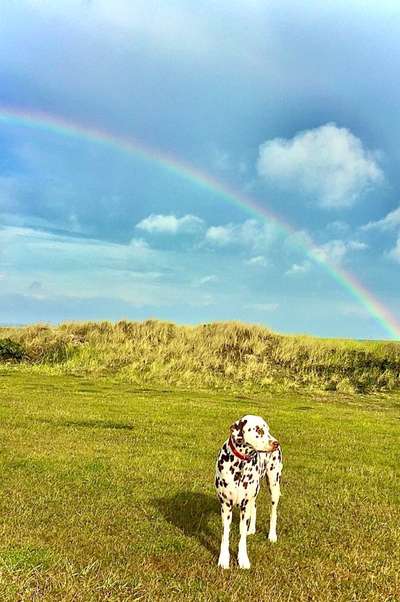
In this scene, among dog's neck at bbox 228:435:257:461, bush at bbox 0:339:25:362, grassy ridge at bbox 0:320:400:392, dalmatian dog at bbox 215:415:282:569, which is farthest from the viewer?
bush at bbox 0:339:25:362

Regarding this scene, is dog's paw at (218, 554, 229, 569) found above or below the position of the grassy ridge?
below

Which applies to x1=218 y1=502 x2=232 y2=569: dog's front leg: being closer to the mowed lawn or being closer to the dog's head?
the mowed lawn

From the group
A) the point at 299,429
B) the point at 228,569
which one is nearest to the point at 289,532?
the point at 228,569

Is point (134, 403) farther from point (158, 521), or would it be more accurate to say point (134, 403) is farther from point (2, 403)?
point (158, 521)

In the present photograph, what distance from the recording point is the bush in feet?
136

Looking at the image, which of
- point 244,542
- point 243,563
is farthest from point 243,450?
point 243,563

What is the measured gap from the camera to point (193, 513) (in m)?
10.1

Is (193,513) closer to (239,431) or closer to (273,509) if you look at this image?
(273,509)

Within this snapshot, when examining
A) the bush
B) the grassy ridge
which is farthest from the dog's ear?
the bush

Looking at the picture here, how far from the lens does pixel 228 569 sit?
25.5 ft

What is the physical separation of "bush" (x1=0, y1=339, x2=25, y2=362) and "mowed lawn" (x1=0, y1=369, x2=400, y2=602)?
21.6m

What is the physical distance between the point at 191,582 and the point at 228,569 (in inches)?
26.0

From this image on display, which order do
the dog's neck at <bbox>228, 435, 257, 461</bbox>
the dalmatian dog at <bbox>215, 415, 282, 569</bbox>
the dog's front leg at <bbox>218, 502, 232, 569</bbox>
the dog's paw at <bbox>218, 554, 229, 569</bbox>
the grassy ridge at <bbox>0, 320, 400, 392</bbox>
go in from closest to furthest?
the dalmatian dog at <bbox>215, 415, 282, 569</bbox> → the dog's neck at <bbox>228, 435, 257, 461</bbox> → the dog's front leg at <bbox>218, 502, 232, 569</bbox> → the dog's paw at <bbox>218, 554, 229, 569</bbox> → the grassy ridge at <bbox>0, 320, 400, 392</bbox>

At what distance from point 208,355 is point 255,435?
3545cm
